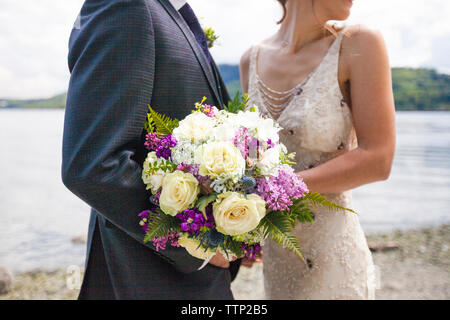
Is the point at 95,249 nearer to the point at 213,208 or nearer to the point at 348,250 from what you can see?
the point at 213,208

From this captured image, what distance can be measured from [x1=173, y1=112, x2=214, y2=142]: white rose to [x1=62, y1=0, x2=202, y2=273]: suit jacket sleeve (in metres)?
0.27

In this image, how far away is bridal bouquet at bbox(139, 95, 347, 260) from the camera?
1.33 meters

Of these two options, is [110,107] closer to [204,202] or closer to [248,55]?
[204,202]

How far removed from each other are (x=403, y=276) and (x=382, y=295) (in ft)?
3.54

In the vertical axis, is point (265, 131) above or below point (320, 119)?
above

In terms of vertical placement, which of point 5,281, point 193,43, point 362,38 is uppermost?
point 362,38

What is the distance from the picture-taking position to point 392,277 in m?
6.52

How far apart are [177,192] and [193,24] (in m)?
1.16

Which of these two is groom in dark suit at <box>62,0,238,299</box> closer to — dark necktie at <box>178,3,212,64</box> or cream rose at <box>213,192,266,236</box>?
dark necktie at <box>178,3,212,64</box>

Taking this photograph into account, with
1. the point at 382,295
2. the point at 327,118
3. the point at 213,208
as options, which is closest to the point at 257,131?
the point at 213,208

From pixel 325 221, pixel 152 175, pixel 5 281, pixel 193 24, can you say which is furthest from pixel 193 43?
pixel 5 281

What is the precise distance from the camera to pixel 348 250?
232 cm

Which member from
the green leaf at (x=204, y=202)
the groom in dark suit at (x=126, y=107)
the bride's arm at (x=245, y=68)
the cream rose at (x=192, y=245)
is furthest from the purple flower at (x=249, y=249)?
the bride's arm at (x=245, y=68)
